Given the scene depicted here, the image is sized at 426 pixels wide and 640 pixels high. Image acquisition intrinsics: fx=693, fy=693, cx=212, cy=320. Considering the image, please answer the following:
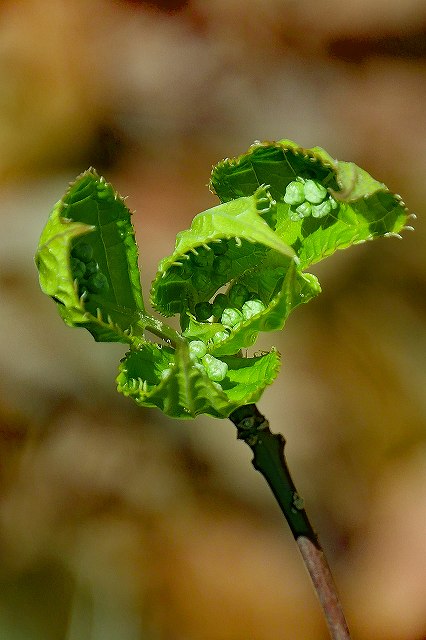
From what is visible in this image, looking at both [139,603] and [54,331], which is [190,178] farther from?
[139,603]

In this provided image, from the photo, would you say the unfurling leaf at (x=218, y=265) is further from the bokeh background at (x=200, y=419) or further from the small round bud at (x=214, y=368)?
the bokeh background at (x=200, y=419)

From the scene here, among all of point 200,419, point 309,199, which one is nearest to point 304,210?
point 309,199

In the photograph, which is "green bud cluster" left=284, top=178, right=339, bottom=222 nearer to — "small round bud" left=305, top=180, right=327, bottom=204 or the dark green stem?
"small round bud" left=305, top=180, right=327, bottom=204

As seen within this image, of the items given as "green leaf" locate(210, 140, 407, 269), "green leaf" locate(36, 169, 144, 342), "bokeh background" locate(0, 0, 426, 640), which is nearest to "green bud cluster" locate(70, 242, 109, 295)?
"green leaf" locate(36, 169, 144, 342)

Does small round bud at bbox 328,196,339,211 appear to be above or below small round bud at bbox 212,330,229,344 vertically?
above

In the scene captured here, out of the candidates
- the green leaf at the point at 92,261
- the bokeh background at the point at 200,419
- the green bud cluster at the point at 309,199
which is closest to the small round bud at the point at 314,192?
the green bud cluster at the point at 309,199

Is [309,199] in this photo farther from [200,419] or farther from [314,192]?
[200,419]

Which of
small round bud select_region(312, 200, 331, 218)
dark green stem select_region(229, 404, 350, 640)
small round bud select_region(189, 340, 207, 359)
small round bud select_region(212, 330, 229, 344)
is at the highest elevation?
small round bud select_region(312, 200, 331, 218)
